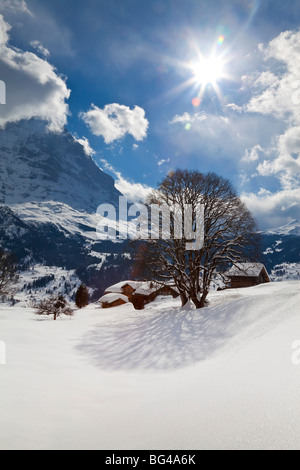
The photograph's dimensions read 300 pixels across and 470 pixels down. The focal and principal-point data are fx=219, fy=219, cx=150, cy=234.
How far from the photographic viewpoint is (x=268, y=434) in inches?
113

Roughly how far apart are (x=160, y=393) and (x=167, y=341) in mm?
5877

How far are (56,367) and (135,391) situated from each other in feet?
8.46

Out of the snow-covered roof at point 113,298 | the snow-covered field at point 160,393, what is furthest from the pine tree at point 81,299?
the snow-covered field at point 160,393

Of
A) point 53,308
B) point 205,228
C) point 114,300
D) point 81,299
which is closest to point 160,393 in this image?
point 205,228

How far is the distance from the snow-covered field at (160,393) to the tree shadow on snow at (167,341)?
10 centimetres

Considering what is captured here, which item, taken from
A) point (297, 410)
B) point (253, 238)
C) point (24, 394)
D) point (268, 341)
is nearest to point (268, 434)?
point (297, 410)

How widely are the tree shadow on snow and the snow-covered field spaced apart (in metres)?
0.10

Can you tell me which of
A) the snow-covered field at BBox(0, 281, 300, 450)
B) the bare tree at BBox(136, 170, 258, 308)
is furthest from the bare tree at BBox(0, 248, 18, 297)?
the snow-covered field at BBox(0, 281, 300, 450)

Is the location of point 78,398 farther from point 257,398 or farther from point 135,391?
point 257,398

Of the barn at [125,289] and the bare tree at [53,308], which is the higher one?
the bare tree at [53,308]

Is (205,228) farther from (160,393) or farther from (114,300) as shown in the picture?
(114,300)

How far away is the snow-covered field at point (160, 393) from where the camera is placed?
9.54ft

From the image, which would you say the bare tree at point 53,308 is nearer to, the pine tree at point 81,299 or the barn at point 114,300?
the barn at point 114,300

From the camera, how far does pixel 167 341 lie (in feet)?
34.7
